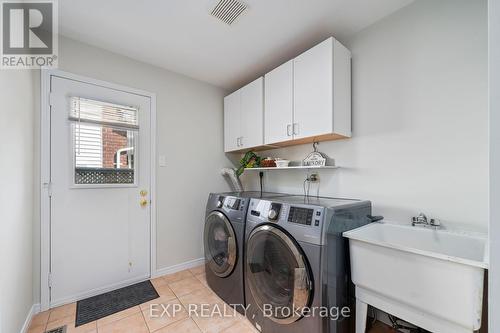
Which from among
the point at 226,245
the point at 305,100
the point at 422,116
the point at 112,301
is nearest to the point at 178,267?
the point at 112,301

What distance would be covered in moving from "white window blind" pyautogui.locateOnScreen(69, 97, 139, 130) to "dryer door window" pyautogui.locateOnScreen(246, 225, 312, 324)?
1727 millimetres

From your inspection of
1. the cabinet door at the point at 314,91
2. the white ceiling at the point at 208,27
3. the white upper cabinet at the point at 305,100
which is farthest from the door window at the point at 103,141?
the cabinet door at the point at 314,91

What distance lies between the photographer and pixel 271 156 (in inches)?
104

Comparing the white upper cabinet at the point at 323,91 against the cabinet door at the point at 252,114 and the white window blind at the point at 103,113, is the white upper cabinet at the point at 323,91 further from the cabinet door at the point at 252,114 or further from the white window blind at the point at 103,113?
the white window blind at the point at 103,113

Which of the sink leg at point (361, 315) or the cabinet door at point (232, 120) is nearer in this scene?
the sink leg at point (361, 315)

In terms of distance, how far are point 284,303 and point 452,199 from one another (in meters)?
1.28

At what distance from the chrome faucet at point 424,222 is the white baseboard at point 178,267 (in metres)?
2.31

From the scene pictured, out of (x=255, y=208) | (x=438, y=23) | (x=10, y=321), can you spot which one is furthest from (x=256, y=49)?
(x=10, y=321)

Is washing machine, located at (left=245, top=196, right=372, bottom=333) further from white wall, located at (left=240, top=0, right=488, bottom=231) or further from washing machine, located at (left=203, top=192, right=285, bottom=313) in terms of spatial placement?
white wall, located at (left=240, top=0, right=488, bottom=231)

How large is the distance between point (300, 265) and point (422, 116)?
1.33 meters

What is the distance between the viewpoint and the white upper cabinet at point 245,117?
2.25 meters

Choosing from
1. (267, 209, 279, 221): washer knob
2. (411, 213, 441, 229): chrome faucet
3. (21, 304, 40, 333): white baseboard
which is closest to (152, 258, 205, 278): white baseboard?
(21, 304, 40, 333): white baseboard

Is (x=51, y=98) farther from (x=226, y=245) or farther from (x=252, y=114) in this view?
(x=226, y=245)

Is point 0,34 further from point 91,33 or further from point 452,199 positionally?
point 452,199
